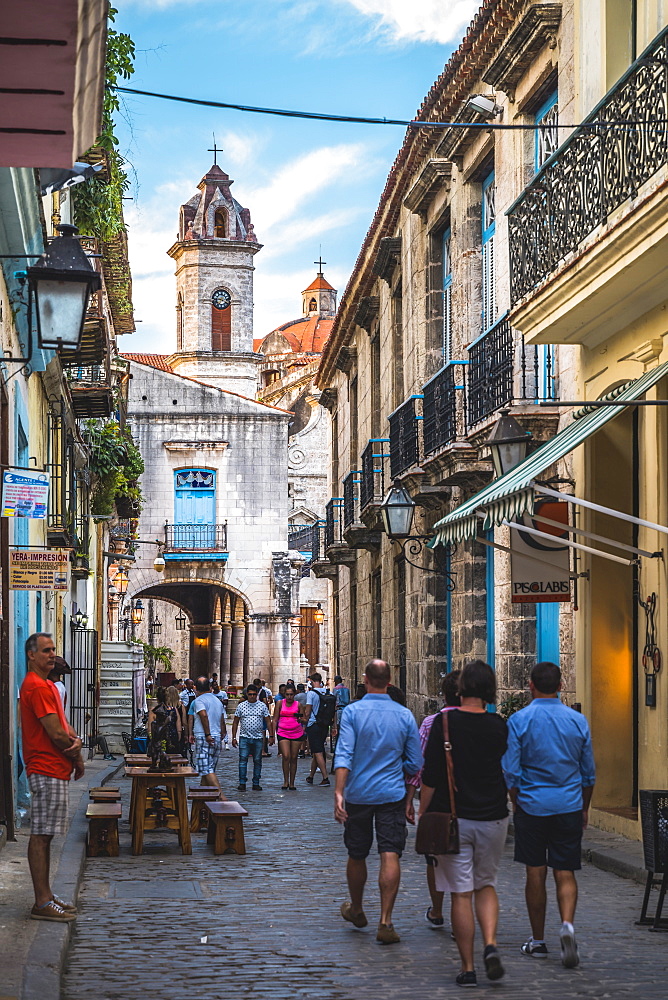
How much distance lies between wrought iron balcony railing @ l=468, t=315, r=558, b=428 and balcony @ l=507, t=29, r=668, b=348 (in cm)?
150

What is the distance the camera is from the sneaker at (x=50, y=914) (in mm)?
8492

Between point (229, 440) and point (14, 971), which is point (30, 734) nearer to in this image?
point (14, 971)

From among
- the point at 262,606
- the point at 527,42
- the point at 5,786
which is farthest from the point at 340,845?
the point at 262,606

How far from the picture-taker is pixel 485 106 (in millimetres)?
16578

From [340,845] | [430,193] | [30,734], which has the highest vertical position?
[430,193]

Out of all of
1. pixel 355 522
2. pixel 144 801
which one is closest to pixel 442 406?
pixel 144 801

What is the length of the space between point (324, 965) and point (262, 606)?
130 feet

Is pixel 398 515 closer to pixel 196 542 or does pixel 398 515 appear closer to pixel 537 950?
pixel 537 950

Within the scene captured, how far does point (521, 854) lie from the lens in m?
8.04

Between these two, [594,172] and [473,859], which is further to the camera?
[594,172]

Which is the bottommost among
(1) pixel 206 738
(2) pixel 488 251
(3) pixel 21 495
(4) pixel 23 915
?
(4) pixel 23 915

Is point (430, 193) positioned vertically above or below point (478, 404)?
above

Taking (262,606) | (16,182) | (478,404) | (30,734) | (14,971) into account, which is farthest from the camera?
(262,606)

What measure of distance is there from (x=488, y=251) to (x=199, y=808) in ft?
25.6
